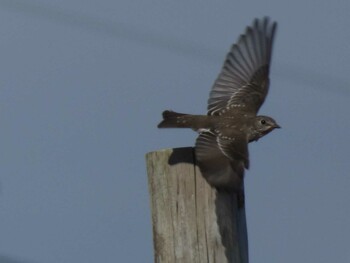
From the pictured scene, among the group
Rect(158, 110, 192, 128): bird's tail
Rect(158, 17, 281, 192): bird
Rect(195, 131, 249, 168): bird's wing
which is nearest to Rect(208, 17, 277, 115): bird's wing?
Rect(158, 17, 281, 192): bird

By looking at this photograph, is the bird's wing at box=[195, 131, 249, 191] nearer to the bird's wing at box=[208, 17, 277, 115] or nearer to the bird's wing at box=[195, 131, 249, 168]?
the bird's wing at box=[195, 131, 249, 168]

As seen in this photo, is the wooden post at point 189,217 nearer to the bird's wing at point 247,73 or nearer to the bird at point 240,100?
the bird at point 240,100

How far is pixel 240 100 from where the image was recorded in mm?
8594

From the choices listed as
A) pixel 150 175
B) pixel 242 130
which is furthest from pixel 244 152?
pixel 150 175

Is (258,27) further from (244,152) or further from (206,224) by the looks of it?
(206,224)

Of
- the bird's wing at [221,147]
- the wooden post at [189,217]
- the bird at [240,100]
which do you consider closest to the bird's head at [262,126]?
the bird at [240,100]

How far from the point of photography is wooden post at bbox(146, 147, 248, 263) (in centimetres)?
563

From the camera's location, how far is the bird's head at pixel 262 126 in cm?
827

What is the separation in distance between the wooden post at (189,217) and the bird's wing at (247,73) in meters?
2.56

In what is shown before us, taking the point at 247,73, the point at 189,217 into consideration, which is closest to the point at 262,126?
the point at 247,73

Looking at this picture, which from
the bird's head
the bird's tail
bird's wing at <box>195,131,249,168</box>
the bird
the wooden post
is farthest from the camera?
the bird's head

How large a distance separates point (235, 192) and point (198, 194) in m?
0.28

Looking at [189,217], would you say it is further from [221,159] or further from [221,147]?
[221,147]

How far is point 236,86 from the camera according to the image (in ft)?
28.2
